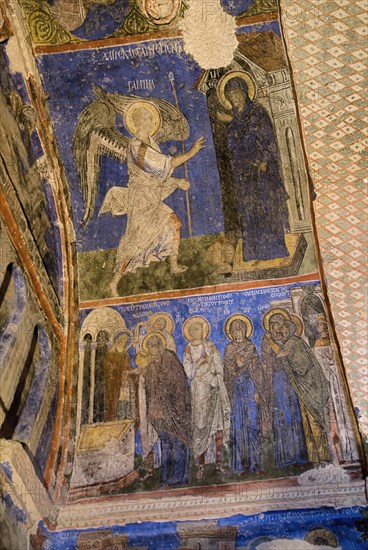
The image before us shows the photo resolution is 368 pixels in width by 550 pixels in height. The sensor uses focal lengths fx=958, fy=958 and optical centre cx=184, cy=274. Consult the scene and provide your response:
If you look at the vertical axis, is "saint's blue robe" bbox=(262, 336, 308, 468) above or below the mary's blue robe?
below

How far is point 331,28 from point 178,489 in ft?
13.7

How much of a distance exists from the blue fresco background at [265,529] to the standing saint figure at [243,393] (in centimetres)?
53

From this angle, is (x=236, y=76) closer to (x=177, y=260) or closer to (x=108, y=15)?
(x=108, y=15)

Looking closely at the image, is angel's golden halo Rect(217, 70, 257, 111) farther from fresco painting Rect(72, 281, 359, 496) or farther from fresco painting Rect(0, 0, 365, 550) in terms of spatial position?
fresco painting Rect(72, 281, 359, 496)

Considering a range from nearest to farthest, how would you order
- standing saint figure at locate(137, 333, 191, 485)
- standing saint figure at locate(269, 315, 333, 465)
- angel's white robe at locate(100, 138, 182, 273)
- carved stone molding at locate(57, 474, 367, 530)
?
1. carved stone molding at locate(57, 474, 367, 530)
2. standing saint figure at locate(269, 315, 333, 465)
3. standing saint figure at locate(137, 333, 191, 485)
4. angel's white robe at locate(100, 138, 182, 273)

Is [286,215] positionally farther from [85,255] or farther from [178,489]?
[178,489]

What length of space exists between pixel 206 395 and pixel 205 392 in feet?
0.09

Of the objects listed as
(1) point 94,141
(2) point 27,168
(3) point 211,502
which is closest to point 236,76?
(1) point 94,141

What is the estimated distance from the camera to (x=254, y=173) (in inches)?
345

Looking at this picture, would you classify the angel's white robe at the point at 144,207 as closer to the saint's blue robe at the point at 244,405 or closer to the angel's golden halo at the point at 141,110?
the angel's golden halo at the point at 141,110

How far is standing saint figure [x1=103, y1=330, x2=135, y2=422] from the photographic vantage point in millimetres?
8766

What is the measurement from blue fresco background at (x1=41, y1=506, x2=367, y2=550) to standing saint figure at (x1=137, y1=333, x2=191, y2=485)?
1.71 ft

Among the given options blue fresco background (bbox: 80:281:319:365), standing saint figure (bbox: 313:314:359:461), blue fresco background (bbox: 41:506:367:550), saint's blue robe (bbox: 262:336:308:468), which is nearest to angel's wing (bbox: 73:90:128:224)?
blue fresco background (bbox: 80:281:319:365)

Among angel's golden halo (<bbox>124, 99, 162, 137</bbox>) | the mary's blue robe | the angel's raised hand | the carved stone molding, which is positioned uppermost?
angel's golden halo (<bbox>124, 99, 162, 137</bbox>)
